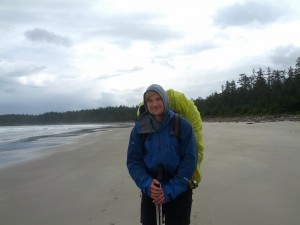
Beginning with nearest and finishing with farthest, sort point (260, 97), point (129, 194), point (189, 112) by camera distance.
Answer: point (189, 112) < point (129, 194) < point (260, 97)

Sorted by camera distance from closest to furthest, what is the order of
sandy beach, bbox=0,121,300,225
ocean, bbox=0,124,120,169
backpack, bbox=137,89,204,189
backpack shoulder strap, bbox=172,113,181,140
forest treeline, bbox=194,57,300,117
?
backpack shoulder strap, bbox=172,113,181,140, backpack, bbox=137,89,204,189, sandy beach, bbox=0,121,300,225, ocean, bbox=0,124,120,169, forest treeline, bbox=194,57,300,117

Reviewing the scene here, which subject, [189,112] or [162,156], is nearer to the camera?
[162,156]

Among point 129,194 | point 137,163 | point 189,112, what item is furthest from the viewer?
point 129,194

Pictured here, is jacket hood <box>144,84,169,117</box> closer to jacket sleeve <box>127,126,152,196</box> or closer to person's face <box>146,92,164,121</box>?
person's face <box>146,92,164,121</box>

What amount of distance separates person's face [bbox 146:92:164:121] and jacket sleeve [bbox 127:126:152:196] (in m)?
0.21

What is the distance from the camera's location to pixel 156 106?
107 inches

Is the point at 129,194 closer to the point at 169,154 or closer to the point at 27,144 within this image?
the point at 169,154

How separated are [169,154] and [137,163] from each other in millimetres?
300

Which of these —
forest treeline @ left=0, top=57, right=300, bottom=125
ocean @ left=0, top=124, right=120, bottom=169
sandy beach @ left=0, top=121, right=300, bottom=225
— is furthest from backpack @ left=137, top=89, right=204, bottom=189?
forest treeline @ left=0, top=57, right=300, bottom=125

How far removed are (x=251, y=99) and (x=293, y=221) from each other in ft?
201

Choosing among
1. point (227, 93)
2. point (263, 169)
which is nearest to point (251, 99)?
point (227, 93)

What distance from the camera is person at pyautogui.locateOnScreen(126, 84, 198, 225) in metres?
2.64

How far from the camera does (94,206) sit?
513cm

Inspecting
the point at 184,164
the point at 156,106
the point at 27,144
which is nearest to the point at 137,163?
the point at 184,164
